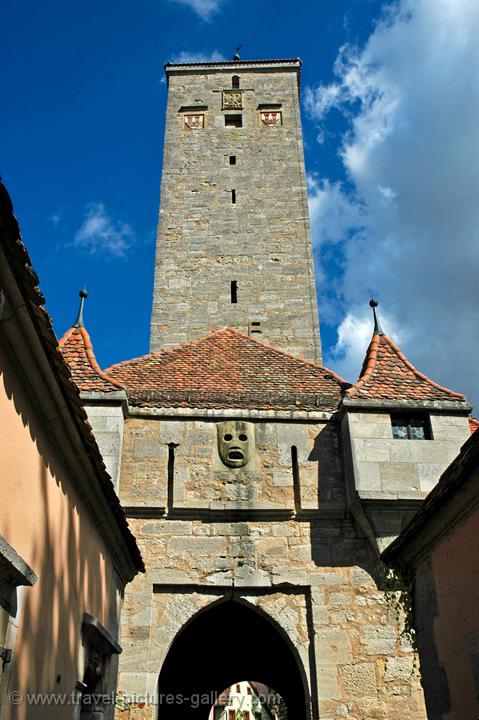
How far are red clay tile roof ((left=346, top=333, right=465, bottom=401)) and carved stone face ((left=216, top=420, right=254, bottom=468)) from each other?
4.57 feet

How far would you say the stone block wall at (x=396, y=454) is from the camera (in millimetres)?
8102

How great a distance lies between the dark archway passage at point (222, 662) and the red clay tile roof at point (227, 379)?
302 centimetres

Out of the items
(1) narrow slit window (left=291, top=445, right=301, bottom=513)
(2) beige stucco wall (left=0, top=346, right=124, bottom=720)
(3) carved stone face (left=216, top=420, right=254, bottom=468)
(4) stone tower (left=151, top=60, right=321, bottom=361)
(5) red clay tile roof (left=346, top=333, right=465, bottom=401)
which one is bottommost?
(2) beige stucco wall (left=0, top=346, right=124, bottom=720)

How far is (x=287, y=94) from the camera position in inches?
754

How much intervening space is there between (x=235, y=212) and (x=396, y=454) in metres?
9.65

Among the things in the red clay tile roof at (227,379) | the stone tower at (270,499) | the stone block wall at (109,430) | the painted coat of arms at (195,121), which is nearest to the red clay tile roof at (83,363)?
the stone tower at (270,499)

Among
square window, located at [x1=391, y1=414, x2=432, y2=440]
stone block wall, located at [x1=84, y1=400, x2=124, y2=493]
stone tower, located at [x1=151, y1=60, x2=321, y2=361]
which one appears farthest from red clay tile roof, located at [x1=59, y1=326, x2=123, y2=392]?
stone tower, located at [x1=151, y1=60, x2=321, y2=361]

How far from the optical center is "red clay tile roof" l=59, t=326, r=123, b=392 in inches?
348

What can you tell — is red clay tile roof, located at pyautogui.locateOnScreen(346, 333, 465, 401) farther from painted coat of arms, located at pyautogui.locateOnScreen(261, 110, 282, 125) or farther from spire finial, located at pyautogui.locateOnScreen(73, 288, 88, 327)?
painted coat of arms, located at pyautogui.locateOnScreen(261, 110, 282, 125)

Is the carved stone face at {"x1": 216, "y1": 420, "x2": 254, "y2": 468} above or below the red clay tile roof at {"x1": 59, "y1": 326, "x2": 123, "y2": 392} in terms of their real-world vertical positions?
below

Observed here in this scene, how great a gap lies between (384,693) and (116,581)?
3.14 meters

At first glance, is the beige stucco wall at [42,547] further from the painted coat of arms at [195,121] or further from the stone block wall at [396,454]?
the painted coat of arms at [195,121]

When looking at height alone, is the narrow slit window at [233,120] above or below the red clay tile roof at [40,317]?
above

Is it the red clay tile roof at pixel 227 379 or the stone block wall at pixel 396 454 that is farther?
the red clay tile roof at pixel 227 379
